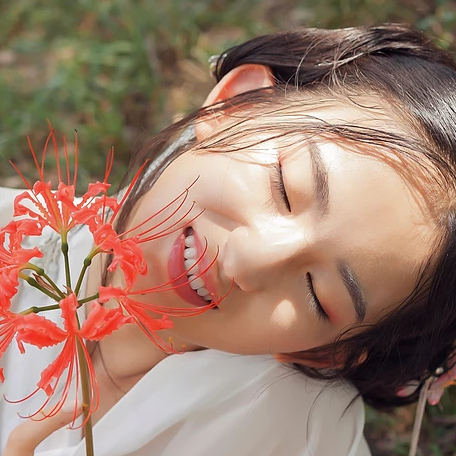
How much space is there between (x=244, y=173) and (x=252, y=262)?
0.14 metres

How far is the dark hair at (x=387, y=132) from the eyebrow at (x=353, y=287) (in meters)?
0.10

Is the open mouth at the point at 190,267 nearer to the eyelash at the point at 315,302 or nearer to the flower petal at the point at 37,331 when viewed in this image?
the eyelash at the point at 315,302

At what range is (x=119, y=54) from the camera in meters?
2.25

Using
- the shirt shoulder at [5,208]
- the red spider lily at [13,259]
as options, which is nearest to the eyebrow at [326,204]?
the red spider lily at [13,259]

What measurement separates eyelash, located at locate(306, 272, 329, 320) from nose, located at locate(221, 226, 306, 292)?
2.0 inches

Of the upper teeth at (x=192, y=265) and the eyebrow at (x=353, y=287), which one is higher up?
the upper teeth at (x=192, y=265)

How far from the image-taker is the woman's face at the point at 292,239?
98cm

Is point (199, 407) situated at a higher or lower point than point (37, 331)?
lower

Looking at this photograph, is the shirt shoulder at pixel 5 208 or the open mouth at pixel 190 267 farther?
the shirt shoulder at pixel 5 208

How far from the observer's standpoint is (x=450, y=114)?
109 centimetres

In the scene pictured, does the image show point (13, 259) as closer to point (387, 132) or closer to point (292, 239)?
point (292, 239)

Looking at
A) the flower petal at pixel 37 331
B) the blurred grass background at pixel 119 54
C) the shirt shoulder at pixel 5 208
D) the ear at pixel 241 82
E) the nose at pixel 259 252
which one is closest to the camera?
the flower petal at pixel 37 331

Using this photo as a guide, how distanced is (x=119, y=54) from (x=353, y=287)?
1.51 metres

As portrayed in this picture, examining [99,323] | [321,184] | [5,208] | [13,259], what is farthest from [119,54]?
[99,323]
